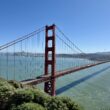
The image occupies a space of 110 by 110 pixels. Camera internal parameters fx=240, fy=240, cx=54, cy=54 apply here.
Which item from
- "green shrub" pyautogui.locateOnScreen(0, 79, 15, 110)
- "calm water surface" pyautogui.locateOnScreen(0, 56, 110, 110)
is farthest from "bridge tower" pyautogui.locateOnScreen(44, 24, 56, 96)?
"green shrub" pyautogui.locateOnScreen(0, 79, 15, 110)

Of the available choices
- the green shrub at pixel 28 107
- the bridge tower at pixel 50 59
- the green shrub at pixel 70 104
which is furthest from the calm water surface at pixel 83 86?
Result: the green shrub at pixel 28 107

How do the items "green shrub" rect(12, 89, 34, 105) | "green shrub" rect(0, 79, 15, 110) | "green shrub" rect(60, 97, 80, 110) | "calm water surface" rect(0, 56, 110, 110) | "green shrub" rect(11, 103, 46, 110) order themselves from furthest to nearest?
"calm water surface" rect(0, 56, 110, 110) < "green shrub" rect(0, 79, 15, 110) < "green shrub" rect(12, 89, 34, 105) < "green shrub" rect(60, 97, 80, 110) < "green shrub" rect(11, 103, 46, 110)

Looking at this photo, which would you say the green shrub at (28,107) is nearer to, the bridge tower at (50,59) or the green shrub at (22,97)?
the green shrub at (22,97)

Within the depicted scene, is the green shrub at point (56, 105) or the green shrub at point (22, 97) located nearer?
the green shrub at point (56, 105)

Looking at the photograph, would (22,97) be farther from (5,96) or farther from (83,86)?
(83,86)

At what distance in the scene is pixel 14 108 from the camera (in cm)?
603

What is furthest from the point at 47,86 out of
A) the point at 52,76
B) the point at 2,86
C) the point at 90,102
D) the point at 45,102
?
the point at 45,102

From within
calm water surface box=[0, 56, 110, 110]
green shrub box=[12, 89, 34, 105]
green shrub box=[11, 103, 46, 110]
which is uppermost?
green shrub box=[12, 89, 34, 105]

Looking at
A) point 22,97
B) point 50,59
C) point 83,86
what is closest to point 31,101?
point 22,97

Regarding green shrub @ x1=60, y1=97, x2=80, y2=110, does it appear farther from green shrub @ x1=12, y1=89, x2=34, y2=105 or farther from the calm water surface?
the calm water surface

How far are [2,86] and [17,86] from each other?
1662 millimetres

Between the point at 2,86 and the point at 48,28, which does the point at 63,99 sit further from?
the point at 48,28

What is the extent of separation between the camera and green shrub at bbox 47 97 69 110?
5839 mm

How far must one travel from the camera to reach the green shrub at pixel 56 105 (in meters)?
5.84
